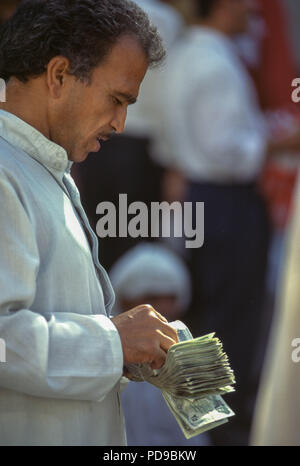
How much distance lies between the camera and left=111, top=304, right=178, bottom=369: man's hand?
6.41ft

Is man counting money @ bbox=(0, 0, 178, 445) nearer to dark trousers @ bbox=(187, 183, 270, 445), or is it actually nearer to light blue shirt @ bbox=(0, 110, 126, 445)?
light blue shirt @ bbox=(0, 110, 126, 445)

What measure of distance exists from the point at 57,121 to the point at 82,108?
0.21 ft

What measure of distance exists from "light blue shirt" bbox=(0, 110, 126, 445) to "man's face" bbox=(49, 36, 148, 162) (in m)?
0.05

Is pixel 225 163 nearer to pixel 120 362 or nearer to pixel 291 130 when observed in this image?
pixel 291 130

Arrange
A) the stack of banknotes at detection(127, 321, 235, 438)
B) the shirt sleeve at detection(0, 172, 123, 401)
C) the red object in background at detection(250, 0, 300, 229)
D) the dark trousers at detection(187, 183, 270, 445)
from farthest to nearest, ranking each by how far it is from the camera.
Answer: the red object in background at detection(250, 0, 300, 229)
the dark trousers at detection(187, 183, 270, 445)
the stack of banknotes at detection(127, 321, 235, 438)
the shirt sleeve at detection(0, 172, 123, 401)

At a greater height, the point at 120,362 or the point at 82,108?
the point at 82,108

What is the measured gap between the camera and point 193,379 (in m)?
2.00

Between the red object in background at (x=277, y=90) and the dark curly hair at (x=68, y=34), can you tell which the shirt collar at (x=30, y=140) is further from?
the red object in background at (x=277, y=90)

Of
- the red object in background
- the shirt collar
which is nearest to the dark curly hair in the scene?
the shirt collar

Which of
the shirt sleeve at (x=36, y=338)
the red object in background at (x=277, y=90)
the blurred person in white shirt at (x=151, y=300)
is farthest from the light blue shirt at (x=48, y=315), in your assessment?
the red object in background at (x=277, y=90)

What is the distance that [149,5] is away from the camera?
17.0 feet

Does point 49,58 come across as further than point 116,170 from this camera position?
No

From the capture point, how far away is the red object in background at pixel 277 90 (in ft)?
18.5

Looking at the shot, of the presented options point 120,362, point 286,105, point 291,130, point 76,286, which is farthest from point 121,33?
point 286,105
